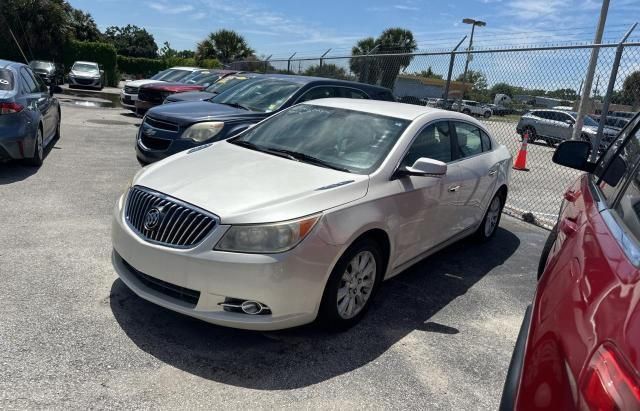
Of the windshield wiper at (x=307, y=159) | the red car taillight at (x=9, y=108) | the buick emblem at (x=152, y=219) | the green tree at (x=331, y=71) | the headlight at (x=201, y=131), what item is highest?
the green tree at (x=331, y=71)

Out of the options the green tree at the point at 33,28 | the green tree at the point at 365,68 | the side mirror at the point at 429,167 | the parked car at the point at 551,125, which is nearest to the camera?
the side mirror at the point at 429,167

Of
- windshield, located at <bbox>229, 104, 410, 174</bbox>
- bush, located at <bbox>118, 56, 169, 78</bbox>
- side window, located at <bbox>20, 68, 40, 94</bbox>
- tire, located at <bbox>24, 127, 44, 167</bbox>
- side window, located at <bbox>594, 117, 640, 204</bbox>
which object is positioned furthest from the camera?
bush, located at <bbox>118, 56, 169, 78</bbox>

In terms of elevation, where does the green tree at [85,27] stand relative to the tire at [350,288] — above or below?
above

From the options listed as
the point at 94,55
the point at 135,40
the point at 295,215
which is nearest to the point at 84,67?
the point at 94,55

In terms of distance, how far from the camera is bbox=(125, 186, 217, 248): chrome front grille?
321 cm

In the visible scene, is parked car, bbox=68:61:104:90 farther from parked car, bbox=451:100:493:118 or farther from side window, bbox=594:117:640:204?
side window, bbox=594:117:640:204

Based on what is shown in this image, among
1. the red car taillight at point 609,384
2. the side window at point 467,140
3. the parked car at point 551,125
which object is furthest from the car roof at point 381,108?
the parked car at point 551,125

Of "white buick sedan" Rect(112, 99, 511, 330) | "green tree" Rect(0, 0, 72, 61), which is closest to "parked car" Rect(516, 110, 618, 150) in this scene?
"white buick sedan" Rect(112, 99, 511, 330)

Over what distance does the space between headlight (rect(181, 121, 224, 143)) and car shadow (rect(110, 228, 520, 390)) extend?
295cm

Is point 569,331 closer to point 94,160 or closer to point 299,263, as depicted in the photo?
point 299,263

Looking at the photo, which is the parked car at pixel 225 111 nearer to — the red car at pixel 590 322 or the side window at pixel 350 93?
the side window at pixel 350 93

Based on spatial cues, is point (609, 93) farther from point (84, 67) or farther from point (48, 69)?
point (84, 67)

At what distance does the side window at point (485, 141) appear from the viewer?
571 centimetres

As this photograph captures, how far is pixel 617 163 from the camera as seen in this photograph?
8.83 feet
